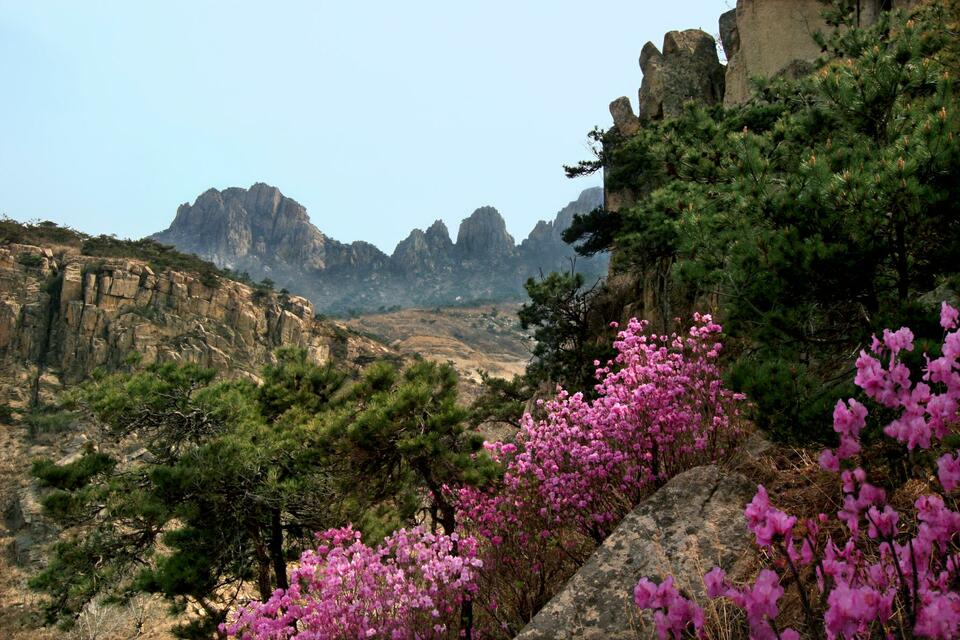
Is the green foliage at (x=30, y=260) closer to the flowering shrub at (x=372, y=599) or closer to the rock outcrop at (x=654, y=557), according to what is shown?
the flowering shrub at (x=372, y=599)

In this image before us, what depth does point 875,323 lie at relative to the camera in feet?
11.1

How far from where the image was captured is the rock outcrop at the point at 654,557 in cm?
317

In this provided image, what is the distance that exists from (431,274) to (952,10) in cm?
19236

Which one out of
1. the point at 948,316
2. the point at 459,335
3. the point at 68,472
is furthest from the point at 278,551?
the point at 459,335

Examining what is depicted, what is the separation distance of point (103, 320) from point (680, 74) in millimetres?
41772

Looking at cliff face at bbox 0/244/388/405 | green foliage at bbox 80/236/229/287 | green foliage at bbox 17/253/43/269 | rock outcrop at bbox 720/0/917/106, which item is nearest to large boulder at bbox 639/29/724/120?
rock outcrop at bbox 720/0/917/106

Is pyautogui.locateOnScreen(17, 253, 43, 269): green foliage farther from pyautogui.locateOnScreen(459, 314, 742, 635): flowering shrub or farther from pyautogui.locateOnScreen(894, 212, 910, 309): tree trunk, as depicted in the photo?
pyautogui.locateOnScreen(894, 212, 910, 309): tree trunk

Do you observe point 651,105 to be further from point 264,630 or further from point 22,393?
point 22,393

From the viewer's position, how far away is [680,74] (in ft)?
89.2

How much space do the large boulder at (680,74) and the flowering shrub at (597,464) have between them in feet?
78.9

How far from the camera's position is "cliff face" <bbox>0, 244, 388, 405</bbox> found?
37781 mm

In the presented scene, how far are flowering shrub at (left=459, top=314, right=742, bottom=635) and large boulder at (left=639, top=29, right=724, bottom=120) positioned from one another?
24.0m

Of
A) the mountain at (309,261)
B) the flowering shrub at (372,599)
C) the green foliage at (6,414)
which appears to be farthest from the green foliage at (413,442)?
the mountain at (309,261)

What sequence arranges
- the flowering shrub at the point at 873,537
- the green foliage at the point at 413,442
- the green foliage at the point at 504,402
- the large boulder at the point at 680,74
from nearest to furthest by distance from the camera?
the flowering shrub at the point at 873,537, the green foliage at the point at 413,442, the green foliage at the point at 504,402, the large boulder at the point at 680,74
